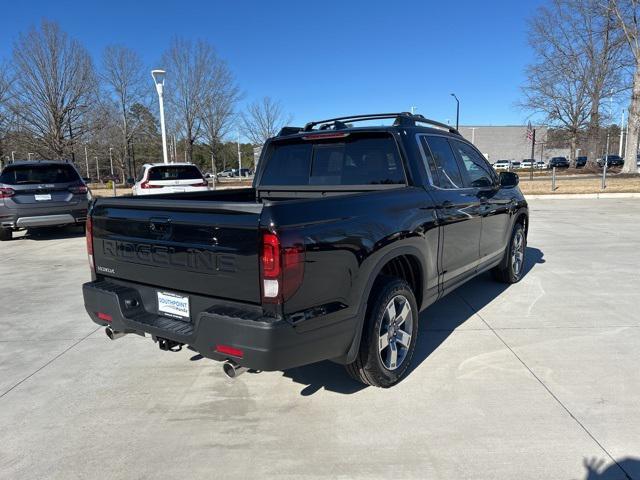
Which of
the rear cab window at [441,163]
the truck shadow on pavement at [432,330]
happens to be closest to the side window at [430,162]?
the rear cab window at [441,163]

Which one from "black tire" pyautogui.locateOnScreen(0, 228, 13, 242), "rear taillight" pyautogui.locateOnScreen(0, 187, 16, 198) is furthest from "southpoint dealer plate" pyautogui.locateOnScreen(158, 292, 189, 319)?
"black tire" pyautogui.locateOnScreen(0, 228, 13, 242)

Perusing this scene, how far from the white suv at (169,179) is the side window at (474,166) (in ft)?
27.5

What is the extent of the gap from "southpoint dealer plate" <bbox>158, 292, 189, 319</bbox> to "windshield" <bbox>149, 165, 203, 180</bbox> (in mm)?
10215

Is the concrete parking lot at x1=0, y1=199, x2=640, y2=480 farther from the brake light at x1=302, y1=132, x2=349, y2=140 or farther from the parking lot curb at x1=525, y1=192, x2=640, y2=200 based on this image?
the parking lot curb at x1=525, y1=192, x2=640, y2=200

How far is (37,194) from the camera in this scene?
31.6 feet

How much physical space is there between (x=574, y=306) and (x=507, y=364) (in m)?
1.92

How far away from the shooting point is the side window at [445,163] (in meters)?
4.10

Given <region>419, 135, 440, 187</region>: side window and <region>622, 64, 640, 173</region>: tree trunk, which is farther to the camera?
<region>622, 64, 640, 173</region>: tree trunk

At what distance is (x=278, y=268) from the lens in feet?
7.89

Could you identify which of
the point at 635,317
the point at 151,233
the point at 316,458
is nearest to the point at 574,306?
the point at 635,317

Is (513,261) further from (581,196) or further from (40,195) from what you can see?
(581,196)

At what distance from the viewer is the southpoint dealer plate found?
9.41 ft

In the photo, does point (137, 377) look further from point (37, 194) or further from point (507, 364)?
point (37, 194)

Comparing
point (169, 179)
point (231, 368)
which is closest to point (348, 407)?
point (231, 368)
